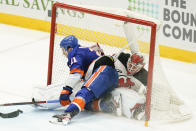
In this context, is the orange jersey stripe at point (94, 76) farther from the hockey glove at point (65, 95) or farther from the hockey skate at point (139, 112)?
the hockey skate at point (139, 112)

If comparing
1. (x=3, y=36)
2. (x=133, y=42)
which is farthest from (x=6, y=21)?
(x=133, y=42)

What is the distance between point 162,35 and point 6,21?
92.5 inches

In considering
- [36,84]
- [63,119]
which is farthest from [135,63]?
[36,84]

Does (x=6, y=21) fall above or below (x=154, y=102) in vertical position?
above

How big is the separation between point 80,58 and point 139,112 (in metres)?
0.68

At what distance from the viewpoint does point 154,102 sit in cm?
458

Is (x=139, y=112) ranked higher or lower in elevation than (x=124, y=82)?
lower

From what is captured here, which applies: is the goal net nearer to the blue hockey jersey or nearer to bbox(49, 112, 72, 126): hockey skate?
Result: the blue hockey jersey

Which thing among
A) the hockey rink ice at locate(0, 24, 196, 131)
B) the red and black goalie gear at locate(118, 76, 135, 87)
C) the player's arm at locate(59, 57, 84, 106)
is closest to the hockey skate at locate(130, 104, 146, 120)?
the hockey rink ice at locate(0, 24, 196, 131)

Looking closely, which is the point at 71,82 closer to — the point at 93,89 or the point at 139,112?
the point at 93,89

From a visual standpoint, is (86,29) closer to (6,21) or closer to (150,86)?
(150,86)

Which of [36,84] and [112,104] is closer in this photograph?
[112,104]

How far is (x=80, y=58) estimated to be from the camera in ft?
15.4

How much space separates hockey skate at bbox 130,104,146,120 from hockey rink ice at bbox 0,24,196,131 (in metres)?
0.05
